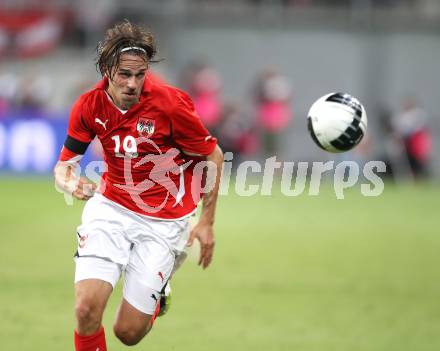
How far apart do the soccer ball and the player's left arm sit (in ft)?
3.18

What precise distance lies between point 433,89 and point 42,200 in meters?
14.0

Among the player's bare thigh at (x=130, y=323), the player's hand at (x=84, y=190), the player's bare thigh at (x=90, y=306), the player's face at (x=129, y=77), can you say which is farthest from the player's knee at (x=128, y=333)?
the player's face at (x=129, y=77)

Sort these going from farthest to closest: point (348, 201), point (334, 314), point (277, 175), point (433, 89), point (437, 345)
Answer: point (433, 89) < point (277, 175) < point (348, 201) < point (334, 314) < point (437, 345)

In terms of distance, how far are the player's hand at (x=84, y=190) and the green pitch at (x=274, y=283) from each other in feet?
5.28

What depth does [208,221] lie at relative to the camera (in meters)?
6.80

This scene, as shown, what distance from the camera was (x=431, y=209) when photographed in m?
18.0

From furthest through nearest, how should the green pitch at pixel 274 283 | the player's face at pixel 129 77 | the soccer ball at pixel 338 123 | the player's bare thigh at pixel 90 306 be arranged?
the green pitch at pixel 274 283 < the soccer ball at pixel 338 123 < the player's face at pixel 129 77 < the player's bare thigh at pixel 90 306

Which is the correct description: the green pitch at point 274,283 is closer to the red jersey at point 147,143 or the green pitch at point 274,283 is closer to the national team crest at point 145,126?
the red jersey at point 147,143

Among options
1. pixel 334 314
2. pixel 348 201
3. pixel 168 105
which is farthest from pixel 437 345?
pixel 348 201

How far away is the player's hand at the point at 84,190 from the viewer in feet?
21.9

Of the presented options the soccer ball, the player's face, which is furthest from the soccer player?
the soccer ball

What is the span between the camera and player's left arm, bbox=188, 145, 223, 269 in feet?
22.1

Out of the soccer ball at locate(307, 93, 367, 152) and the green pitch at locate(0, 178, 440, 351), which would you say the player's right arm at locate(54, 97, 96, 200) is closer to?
the green pitch at locate(0, 178, 440, 351)

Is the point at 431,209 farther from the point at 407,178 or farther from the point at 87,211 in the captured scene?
the point at 87,211
